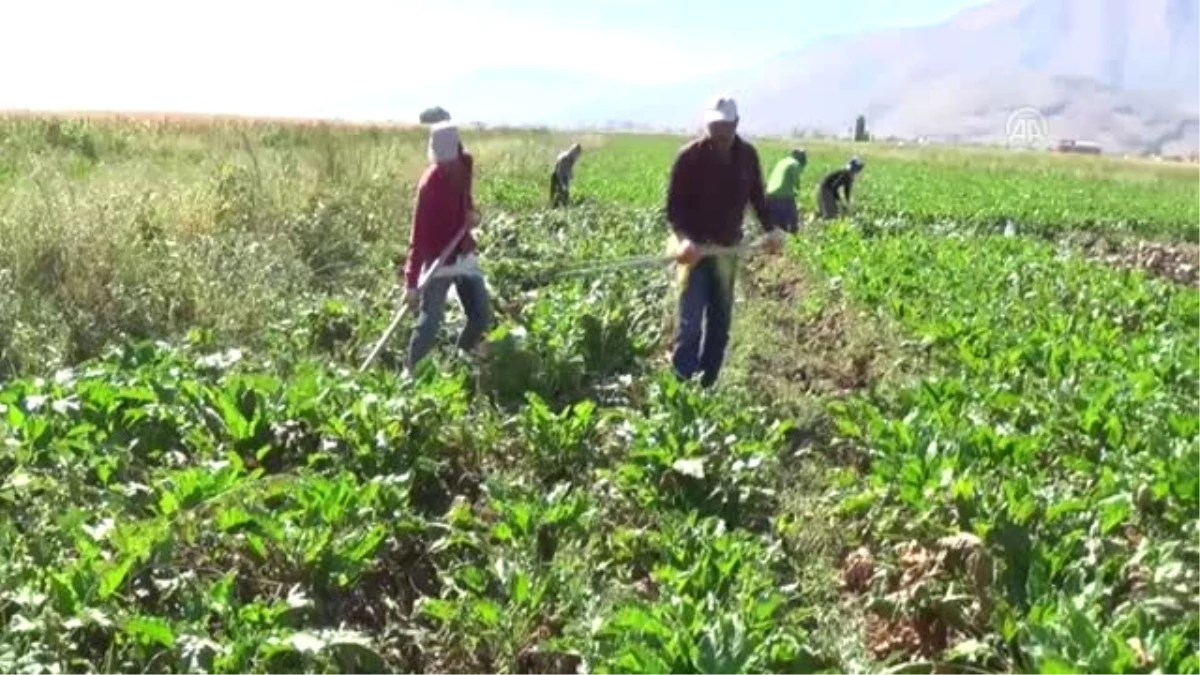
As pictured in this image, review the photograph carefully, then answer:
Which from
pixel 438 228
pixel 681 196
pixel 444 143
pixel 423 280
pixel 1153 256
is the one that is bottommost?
pixel 1153 256

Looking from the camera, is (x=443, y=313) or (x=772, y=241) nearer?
(x=772, y=241)

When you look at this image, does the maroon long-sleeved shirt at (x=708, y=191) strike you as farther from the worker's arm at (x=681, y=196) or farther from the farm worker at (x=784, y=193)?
the farm worker at (x=784, y=193)

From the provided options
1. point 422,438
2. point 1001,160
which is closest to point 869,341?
point 422,438

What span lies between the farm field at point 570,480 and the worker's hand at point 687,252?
29.4 inches

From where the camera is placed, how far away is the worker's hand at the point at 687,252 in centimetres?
755

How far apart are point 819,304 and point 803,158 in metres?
8.84

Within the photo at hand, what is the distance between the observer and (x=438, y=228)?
793cm

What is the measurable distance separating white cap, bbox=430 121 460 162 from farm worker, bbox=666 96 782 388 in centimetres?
124

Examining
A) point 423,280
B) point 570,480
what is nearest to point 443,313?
point 423,280

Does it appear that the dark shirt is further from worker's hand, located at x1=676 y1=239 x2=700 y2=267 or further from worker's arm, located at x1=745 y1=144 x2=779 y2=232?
worker's hand, located at x1=676 y1=239 x2=700 y2=267

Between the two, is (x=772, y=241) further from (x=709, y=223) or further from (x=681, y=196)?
(x=681, y=196)

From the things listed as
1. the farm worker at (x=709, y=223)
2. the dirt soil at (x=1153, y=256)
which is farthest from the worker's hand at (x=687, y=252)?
the dirt soil at (x=1153, y=256)

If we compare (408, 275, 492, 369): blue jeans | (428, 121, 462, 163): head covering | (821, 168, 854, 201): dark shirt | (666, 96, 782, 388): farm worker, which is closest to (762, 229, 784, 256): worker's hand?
(666, 96, 782, 388): farm worker

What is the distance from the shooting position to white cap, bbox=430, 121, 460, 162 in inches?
305
